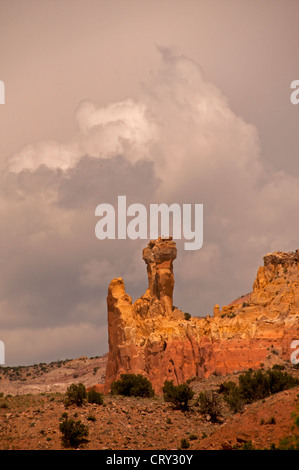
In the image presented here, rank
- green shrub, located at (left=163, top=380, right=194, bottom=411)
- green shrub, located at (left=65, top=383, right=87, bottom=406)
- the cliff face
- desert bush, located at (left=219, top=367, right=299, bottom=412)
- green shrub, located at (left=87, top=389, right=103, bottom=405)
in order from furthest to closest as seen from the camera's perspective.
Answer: the cliff face < green shrub, located at (left=163, top=380, right=194, bottom=411) < desert bush, located at (left=219, top=367, right=299, bottom=412) < green shrub, located at (left=87, top=389, right=103, bottom=405) < green shrub, located at (left=65, top=383, right=87, bottom=406)

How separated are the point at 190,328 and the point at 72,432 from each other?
41593 mm

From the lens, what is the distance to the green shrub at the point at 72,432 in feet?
130

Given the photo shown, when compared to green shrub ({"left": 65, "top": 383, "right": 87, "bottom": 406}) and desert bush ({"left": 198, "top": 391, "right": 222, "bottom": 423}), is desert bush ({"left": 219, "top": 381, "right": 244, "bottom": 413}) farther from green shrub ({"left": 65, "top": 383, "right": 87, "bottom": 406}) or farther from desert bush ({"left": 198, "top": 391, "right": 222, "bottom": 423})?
green shrub ({"left": 65, "top": 383, "right": 87, "bottom": 406})

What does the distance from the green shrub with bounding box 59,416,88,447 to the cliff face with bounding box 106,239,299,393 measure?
34121 mm

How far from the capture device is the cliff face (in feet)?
245

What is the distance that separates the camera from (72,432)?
3988 centimetres

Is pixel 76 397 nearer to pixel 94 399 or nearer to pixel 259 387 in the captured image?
pixel 94 399

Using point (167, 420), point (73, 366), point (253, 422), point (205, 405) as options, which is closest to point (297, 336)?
point (205, 405)

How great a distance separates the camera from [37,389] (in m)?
114

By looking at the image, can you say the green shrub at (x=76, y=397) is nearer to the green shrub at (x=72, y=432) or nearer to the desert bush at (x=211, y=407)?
the green shrub at (x=72, y=432)

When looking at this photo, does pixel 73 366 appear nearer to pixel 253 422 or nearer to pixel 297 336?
pixel 297 336

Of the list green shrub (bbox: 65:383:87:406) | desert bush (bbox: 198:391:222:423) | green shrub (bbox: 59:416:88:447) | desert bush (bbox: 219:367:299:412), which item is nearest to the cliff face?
desert bush (bbox: 219:367:299:412)

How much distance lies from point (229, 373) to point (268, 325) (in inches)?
313

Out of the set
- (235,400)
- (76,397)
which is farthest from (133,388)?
(76,397)
